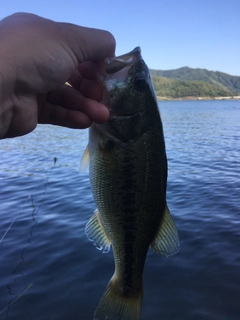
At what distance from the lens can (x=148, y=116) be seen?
2.56 meters

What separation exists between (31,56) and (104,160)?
979 mm

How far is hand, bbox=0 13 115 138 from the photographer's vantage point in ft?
6.32

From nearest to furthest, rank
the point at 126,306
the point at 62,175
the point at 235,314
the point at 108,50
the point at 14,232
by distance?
the point at 108,50
the point at 126,306
the point at 235,314
the point at 14,232
the point at 62,175

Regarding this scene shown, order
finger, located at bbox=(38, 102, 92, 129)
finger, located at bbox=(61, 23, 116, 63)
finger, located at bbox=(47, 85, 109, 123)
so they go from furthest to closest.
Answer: finger, located at bbox=(38, 102, 92, 129), finger, located at bbox=(47, 85, 109, 123), finger, located at bbox=(61, 23, 116, 63)

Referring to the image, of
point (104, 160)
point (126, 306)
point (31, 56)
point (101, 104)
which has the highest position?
point (31, 56)

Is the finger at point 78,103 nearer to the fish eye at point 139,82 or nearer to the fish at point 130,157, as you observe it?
the fish at point 130,157

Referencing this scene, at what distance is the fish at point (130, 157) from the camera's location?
2.55m

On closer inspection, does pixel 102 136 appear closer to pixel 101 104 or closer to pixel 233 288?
pixel 101 104

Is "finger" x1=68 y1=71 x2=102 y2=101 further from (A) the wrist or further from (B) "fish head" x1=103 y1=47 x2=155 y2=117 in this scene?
(A) the wrist

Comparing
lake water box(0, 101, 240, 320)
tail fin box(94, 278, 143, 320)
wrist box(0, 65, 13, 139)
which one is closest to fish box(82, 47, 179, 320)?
tail fin box(94, 278, 143, 320)

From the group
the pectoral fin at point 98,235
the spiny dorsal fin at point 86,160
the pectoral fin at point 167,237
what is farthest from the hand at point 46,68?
the pectoral fin at point 167,237

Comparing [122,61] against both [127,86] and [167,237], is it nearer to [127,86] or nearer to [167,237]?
[127,86]

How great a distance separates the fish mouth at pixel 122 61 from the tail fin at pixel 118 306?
196 cm

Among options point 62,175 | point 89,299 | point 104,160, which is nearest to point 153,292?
point 89,299
